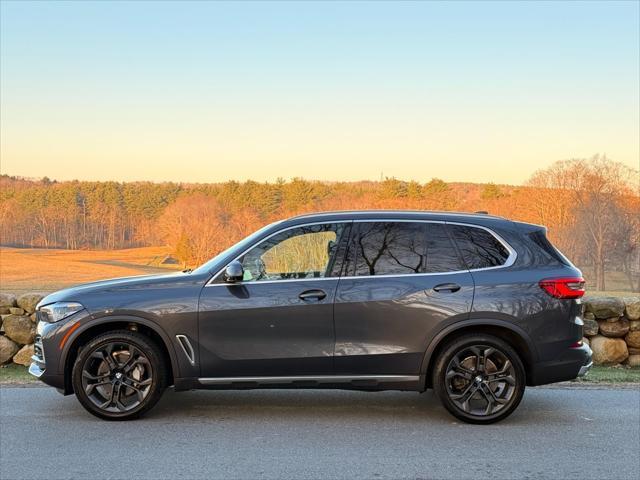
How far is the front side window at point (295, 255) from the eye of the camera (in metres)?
6.14

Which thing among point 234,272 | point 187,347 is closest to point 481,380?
point 234,272

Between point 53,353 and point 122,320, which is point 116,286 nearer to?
point 122,320

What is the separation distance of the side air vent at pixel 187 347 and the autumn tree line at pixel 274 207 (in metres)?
23.7

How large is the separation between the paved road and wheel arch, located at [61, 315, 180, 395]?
1.39 ft

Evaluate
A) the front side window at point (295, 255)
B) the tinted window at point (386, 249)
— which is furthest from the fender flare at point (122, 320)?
the tinted window at point (386, 249)

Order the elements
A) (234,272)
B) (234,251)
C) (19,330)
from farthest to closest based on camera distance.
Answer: (19,330), (234,251), (234,272)

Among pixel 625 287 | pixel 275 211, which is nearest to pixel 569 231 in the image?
pixel 625 287

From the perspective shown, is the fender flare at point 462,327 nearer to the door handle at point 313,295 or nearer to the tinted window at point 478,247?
the tinted window at point 478,247

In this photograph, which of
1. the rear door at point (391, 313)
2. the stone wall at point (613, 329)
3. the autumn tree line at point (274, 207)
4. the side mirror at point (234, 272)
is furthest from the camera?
the autumn tree line at point (274, 207)

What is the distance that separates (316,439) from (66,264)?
1796 inches

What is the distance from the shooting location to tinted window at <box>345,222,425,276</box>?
6.13 m

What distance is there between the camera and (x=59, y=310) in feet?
20.2

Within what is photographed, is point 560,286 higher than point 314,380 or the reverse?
higher

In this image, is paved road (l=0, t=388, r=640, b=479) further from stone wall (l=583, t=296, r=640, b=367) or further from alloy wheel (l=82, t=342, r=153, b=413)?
stone wall (l=583, t=296, r=640, b=367)
